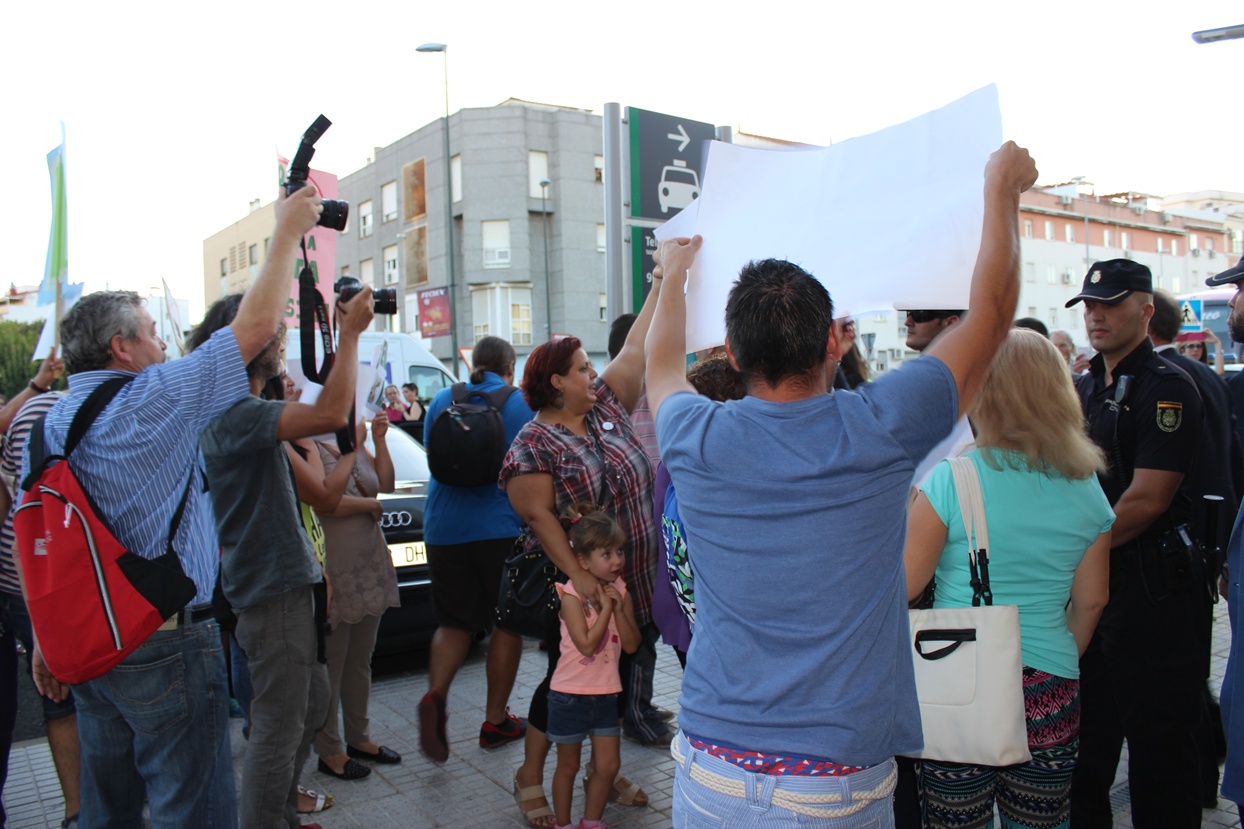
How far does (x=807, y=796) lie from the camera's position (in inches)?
70.2

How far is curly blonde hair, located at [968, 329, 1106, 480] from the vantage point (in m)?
2.50

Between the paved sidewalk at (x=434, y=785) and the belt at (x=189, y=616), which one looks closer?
the belt at (x=189, y=616)

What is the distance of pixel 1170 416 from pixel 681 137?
4089mm

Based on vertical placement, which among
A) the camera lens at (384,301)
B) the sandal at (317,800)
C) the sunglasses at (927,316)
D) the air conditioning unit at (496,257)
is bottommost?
the sandal at (317,800)

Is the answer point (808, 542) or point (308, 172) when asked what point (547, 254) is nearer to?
point (308, 172)

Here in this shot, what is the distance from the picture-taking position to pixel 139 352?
2.81 meters

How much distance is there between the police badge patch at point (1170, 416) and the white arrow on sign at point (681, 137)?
4.00 metres

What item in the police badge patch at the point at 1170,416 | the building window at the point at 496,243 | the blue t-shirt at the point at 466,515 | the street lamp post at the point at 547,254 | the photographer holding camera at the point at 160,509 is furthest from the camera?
the building window at the point at 496,243

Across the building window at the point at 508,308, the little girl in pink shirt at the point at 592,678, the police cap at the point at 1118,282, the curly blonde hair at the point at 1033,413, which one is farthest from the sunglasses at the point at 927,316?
the building window at the point at 508,308

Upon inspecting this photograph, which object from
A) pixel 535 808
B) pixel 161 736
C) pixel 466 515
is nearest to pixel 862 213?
pixel 161 736

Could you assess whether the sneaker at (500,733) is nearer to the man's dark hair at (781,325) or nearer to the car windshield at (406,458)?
the car windshield at (406,458)

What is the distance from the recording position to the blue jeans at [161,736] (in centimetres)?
264

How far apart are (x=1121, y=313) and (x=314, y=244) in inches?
118

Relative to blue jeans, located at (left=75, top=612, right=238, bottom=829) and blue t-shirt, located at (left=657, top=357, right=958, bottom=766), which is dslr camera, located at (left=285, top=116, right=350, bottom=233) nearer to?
blue jeans, located at (left=75, top=612, right=238, bottom=829)
